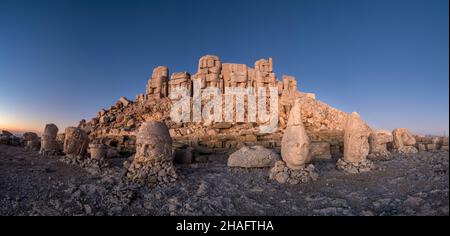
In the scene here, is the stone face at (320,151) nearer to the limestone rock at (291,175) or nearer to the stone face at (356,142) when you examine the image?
the stone face at (356,142)

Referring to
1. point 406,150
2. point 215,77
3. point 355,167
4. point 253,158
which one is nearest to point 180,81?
point 215,77

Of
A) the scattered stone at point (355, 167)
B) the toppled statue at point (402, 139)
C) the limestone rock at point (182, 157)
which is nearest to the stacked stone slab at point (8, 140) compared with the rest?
the limestone rock at point (182, 157)

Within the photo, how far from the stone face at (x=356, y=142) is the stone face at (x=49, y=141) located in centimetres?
1340

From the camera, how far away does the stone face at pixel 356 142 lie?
368 inches

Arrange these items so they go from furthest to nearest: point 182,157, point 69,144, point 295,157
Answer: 1. point 182,157
2. point 69,144
3. point 295,157

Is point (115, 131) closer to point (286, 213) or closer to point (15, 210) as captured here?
point (15, 210)

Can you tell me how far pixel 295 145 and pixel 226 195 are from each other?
3.00 metres

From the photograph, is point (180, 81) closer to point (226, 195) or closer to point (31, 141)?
point (31, 141)

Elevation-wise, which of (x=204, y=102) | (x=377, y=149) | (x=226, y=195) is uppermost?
(x=204, y=102)

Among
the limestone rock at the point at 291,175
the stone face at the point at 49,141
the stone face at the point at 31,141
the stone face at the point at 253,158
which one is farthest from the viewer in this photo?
the stone face at the point at 31,141

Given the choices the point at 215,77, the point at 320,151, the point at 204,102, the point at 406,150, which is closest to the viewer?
the point at 320,151

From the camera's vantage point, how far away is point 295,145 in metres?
8.19
